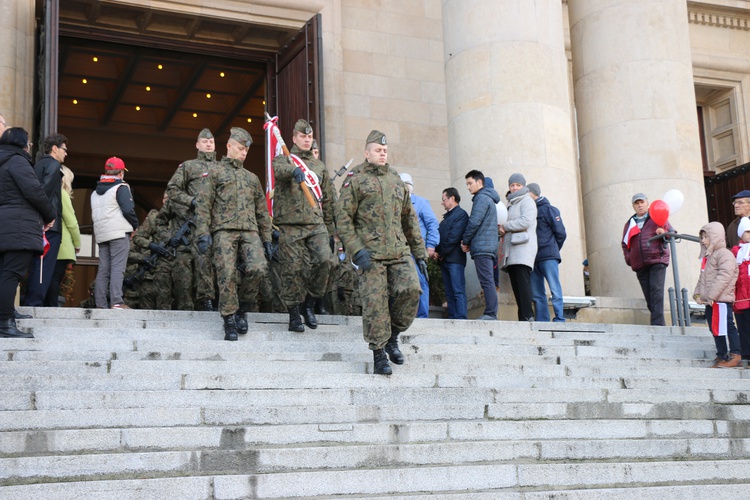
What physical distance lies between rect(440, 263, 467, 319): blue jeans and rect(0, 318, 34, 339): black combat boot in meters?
4.65

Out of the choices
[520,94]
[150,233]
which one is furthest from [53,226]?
[520,94]

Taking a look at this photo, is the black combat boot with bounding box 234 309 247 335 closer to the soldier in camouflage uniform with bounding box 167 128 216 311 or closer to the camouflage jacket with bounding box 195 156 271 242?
the camouflage jacket with bounding box 195 156 271 242

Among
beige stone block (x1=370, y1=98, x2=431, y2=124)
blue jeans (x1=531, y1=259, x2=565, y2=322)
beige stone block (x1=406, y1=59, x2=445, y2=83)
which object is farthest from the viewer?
beige stone block (x1=406, y1=59, x2=445, y2=83)

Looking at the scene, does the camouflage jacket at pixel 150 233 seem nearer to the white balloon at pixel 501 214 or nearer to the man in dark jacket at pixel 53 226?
the man in dark jacket at pixel 53 226

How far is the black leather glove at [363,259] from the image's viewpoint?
24.8ft

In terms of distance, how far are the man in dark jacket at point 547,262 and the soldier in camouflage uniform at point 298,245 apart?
2788 millimetres

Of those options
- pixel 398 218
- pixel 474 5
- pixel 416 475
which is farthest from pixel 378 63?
pixel 416 475

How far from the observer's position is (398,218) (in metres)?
7.95

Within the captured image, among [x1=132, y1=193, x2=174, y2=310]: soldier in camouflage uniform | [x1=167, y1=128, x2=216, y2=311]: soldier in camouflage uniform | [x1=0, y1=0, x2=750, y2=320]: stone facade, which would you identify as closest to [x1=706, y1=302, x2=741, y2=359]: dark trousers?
[x1=0, y1=0, x2=750, y2=320]: stone facade

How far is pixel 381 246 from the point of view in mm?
7699

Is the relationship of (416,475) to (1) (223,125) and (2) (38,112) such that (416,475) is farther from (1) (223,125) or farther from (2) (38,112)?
(1) (223,125)

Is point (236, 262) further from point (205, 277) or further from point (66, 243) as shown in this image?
point (66, 243)

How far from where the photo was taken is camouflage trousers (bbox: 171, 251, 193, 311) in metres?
10.3

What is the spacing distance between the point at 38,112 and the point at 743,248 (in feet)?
28.0
